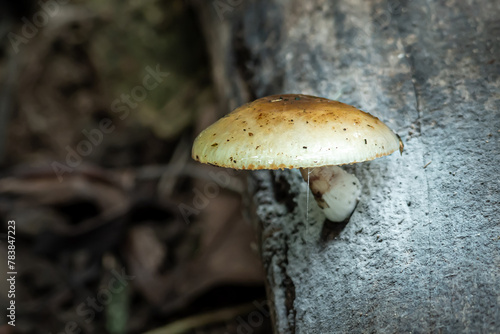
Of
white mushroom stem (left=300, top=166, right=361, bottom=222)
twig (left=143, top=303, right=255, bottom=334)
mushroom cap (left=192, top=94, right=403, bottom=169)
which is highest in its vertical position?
mushroom cap (left=192, top=94, right=403, bottom=169)

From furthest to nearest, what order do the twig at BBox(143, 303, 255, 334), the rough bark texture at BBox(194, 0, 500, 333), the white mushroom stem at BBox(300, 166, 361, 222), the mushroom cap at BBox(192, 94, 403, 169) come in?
the twig at BBox(143, 303, 255, 334)
the white mushroom stem at BBox(300, 166, 361, 222)
the rough bark texture at BBox(194, 0, 500, 333)
the mushroom cap at BBox(192, 94, 403, 169)

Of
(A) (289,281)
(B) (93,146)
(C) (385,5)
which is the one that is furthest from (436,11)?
(B) (93,146)

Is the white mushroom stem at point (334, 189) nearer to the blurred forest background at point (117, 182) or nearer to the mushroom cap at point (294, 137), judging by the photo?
the mushroom cap at point (294, 137)

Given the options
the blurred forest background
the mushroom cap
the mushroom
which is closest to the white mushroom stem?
the mushroom

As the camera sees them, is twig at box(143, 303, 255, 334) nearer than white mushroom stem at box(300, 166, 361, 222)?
No

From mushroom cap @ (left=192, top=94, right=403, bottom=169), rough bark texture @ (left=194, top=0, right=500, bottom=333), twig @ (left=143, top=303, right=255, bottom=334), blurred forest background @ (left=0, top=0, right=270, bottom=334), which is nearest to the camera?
mushroom cap @ (left=192, top=94, right=403, bottom=169)

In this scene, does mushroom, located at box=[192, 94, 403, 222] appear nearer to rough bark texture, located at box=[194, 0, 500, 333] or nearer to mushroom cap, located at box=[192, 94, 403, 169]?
mushroom cap, located at box=[192, 94, 403, 169]

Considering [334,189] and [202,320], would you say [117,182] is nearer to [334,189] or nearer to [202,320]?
[202,320]

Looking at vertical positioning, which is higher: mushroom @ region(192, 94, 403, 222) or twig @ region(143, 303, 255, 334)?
mushroom @ region(192, 94, 403, 222)

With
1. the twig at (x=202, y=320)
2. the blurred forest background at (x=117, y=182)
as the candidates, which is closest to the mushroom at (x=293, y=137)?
the blurred forest background at (x=117, y=182)
